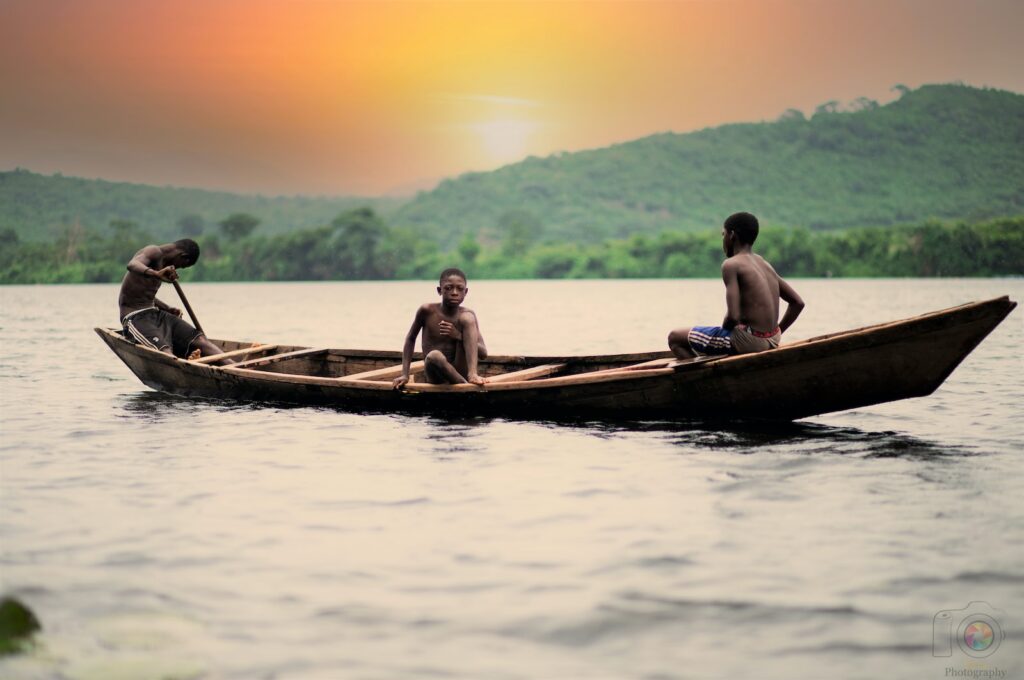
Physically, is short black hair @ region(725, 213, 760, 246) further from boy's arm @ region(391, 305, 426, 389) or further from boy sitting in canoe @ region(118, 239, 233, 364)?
boy sitting in canoe @ region(118, 239, 233, 364)

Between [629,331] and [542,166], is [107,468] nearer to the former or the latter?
[629,331]

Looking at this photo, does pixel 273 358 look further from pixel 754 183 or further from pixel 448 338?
pixel 754 183

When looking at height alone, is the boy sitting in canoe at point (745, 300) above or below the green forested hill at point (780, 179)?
below

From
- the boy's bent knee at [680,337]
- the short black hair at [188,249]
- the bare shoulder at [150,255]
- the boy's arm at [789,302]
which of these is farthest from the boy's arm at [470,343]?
the bare shoulder at [150,255]

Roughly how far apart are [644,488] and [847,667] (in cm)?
287

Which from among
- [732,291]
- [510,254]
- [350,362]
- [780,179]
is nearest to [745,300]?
[732,291]

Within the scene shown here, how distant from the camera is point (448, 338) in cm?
921

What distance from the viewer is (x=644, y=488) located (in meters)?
6.59

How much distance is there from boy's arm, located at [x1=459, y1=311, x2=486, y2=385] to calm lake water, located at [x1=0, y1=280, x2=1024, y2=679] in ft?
1.52

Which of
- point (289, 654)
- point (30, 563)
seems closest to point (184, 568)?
point (30, 563)

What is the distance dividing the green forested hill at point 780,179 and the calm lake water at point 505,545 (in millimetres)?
120253

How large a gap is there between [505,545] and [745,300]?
3.64 meters

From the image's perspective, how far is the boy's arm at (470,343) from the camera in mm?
8883

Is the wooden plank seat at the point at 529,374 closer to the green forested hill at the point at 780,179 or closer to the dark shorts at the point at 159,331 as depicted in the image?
the dark shorts at the point at 159,331
